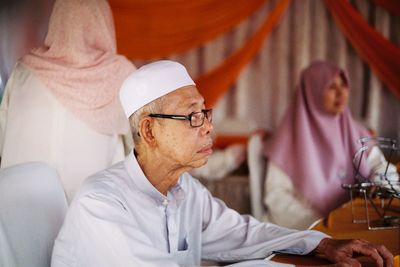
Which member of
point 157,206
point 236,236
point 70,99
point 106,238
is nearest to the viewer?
point 106,238

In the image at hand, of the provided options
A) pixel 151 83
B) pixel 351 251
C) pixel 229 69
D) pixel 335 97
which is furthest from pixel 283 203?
pixel 229 69

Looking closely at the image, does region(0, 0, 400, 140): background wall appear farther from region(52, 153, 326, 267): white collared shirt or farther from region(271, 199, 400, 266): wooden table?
region(52, 153, 326, 267): white collared shirt

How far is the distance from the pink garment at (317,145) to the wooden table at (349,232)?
59 centimetres

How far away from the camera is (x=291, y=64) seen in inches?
222

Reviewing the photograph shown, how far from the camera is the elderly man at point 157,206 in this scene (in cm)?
153

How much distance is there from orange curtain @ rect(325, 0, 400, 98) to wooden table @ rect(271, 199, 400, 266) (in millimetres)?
2567

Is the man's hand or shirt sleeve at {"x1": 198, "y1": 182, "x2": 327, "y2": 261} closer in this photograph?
the man's hand

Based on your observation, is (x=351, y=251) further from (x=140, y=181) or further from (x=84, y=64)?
(x=84, y=64)

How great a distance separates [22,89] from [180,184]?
0.72 meters

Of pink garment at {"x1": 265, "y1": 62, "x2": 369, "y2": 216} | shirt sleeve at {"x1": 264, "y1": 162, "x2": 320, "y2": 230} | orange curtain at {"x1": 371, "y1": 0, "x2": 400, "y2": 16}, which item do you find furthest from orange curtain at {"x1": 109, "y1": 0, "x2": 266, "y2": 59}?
shirt sleeve at {"x1": 264, "y1": 162, "x2": 320, "y2": 230}

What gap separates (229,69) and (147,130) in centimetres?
388

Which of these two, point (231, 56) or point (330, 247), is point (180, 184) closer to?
point (330, 247)

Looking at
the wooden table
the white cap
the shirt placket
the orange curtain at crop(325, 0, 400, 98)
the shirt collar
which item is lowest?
the wooden table

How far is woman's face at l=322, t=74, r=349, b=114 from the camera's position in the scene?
3.33 metres
